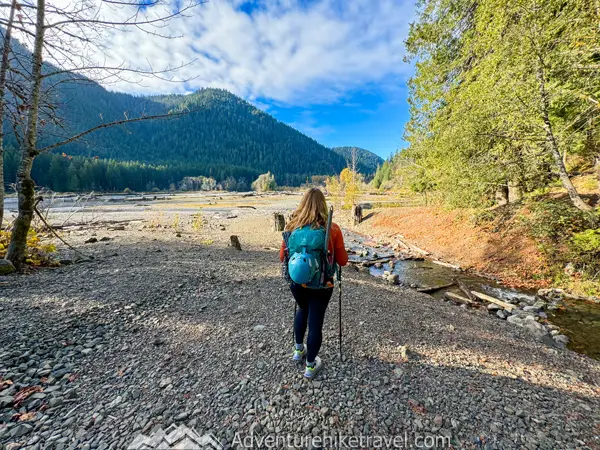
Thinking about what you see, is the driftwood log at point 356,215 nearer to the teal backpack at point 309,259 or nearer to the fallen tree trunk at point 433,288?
the fallen tree trunk at point 433,288

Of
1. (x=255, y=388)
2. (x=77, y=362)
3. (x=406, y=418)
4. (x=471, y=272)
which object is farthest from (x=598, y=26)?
(x=77, y=362)

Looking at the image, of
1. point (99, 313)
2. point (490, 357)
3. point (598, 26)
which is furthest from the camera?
point (598, 26)

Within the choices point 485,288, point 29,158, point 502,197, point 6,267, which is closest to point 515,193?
point 502,197

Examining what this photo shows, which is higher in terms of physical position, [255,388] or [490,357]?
[255,388]

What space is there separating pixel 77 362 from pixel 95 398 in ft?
2.93

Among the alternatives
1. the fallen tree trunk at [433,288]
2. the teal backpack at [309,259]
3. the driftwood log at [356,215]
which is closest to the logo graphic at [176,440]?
the teal backpack at [309,259]

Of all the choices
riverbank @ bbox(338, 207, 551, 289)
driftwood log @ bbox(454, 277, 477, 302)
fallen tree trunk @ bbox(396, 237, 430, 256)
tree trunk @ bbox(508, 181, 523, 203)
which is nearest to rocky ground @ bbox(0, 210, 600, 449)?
driftwood log @ bbox(454, 277, 477, 302)

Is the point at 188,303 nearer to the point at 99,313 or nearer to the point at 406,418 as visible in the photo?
the point at 99,313

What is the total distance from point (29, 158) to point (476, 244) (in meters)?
17.3

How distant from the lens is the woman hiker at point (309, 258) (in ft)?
9.41

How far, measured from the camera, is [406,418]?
106 inches

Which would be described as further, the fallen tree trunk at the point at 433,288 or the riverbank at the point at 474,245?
the riverbank at the point at 474,245

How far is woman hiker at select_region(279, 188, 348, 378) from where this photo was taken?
2.87 m

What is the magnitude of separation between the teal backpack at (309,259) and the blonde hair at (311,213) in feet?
0.25
